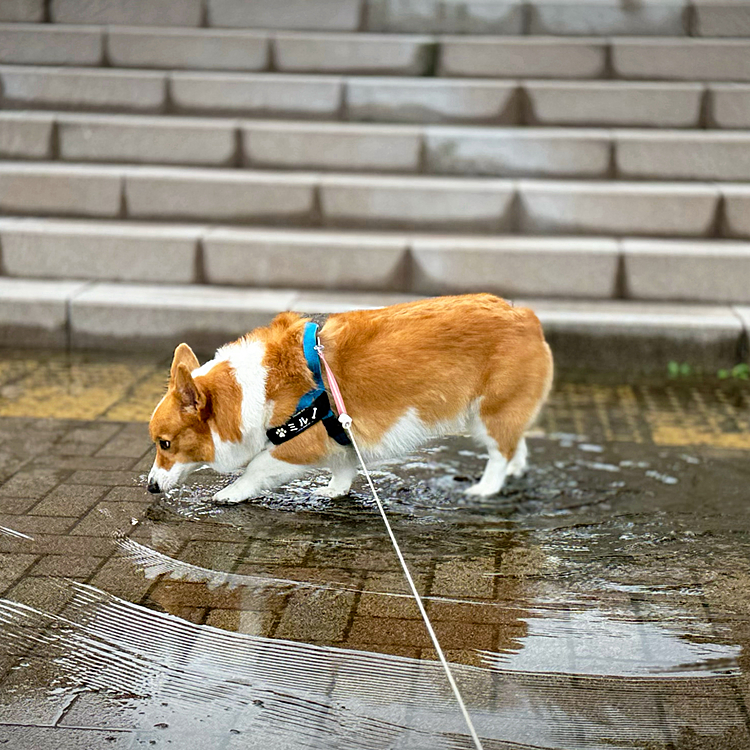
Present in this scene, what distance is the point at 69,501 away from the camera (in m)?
4.71

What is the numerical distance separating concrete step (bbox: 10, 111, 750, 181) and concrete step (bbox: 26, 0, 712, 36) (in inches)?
58.6

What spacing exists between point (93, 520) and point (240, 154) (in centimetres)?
507

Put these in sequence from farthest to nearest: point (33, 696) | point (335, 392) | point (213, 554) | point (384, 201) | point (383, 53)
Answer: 1. point (383, 53)
2. point (384, 201)
3. point (335, 392)
4. point (213, 554)
5. point (33, 696)

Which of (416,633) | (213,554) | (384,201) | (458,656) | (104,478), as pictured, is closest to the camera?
(458,656)

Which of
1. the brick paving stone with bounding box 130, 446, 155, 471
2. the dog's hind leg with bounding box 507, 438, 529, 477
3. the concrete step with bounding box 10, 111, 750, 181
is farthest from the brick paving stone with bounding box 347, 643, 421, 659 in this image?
the concrete step with bounding box 10, 111, 750, 181

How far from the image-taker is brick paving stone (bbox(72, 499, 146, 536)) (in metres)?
4.41

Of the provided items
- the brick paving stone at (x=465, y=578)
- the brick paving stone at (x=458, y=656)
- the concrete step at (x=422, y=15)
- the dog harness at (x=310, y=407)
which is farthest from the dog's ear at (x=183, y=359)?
the concrete step at (x=422, y=15)

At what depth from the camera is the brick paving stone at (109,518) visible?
4.41 m

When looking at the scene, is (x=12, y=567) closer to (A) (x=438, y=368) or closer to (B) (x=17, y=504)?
(B) (x=17, y=504)

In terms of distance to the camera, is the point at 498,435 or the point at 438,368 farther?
the point at 498,435

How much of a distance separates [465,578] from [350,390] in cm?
98

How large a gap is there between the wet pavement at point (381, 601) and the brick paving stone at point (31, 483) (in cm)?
2

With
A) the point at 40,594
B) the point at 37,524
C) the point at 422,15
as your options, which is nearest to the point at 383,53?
the point at 422,15

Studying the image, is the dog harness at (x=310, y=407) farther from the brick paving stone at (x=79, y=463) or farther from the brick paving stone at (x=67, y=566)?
the brick paving stone at (x=79, y=463)
